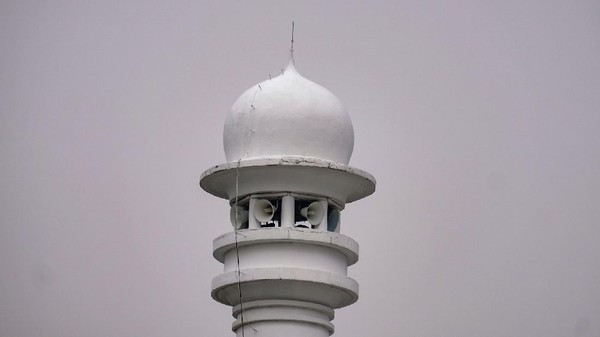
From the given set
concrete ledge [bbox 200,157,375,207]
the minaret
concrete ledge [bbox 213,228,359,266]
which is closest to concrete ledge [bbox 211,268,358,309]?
the minaret

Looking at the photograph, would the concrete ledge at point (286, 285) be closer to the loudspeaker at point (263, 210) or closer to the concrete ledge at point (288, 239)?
the concrete ledge at point (288, 239)

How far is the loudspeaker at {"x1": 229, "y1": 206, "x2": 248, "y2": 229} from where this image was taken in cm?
4156

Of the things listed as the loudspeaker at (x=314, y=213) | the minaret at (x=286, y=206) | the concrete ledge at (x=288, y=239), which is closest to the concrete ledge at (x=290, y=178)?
the minaret at (x=286, y=206)

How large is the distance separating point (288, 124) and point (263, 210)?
2.36 meters

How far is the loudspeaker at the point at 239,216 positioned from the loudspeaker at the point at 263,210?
0.69m

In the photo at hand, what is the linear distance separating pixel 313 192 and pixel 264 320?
351cm

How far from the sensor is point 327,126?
40.9 metres

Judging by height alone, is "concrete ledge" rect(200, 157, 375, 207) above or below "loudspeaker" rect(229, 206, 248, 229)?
above

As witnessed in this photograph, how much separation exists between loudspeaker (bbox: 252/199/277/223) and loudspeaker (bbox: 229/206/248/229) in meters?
0.69

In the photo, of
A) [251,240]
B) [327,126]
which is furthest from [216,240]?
[327,126]

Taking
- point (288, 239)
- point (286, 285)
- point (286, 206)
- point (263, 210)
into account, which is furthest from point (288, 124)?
point (286, 285)

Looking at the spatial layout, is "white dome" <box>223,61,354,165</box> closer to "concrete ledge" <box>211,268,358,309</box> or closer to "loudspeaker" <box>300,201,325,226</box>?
"loudspeaker" <box>300,201,325,226</box>

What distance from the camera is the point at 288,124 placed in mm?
40625

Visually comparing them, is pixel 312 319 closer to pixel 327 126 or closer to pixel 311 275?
pixel 311 275
